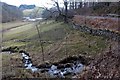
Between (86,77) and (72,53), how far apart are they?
956 cm

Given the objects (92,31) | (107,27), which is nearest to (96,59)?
(107,27)

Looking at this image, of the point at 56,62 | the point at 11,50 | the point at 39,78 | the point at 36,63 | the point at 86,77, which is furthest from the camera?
the point at 11,50

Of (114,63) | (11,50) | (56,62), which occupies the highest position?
(114,63)

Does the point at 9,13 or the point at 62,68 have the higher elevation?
the point at 62,68

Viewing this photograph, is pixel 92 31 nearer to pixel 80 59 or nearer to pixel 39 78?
pixel 80 59

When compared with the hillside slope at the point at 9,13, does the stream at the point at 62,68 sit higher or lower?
higher

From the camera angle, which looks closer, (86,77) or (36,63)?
(86,77)

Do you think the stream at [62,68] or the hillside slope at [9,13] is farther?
the hillside slope at [9,13]

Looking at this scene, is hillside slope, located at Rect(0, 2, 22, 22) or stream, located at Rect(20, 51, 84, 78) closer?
stream, located at Rect(20, 51, 84, 78)

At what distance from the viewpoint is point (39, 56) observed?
111 feet

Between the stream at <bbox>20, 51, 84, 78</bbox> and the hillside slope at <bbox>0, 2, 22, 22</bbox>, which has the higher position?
the stream at <bbox>20, 51, 84, 78</bbox>

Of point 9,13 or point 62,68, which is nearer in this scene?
point 62,68

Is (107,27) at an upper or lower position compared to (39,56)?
upper

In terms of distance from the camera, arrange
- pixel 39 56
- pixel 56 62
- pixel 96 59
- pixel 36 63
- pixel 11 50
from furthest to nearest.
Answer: pixel 11 50, pixel 39 56, pixel 36 63, pixel 56 62, pixel 96 59
